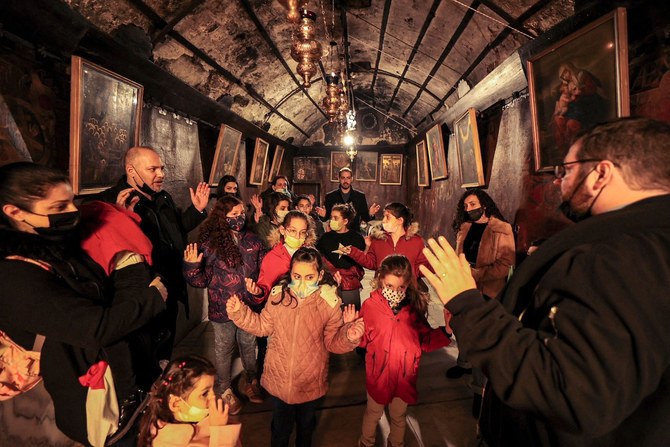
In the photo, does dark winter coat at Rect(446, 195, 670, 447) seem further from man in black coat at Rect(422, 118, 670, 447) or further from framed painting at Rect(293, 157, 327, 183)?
framed painting at Rect(293, 157, 327, 183)

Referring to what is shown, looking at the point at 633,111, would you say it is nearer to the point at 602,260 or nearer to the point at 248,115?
the point at 602,260

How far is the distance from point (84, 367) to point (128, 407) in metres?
0.44

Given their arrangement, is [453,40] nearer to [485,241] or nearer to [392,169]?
[485,241]

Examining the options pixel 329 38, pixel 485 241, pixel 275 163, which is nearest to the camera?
pixel 485 241

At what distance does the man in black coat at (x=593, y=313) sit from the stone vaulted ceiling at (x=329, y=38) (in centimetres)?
412

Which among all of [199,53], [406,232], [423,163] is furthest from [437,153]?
[199,53]

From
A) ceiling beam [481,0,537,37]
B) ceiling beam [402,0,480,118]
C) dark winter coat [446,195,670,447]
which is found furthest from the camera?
ceiling beam [402,0,480,118]

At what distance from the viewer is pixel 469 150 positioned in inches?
207

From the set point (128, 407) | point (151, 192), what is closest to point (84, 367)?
point (128, 407)

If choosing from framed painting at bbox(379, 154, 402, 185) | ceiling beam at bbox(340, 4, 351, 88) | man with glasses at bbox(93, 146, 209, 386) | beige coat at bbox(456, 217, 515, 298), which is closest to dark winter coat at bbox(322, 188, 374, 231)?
beige coat at bbox(456, 217, 515, 298)

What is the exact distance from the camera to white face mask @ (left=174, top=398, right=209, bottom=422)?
5.49 feet

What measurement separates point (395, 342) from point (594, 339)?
1811mm

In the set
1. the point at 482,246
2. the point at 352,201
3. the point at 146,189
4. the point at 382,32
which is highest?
the point at 382,32

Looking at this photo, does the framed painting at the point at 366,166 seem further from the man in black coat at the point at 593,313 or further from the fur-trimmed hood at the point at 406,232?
the man in black coat at the point at 593,313
